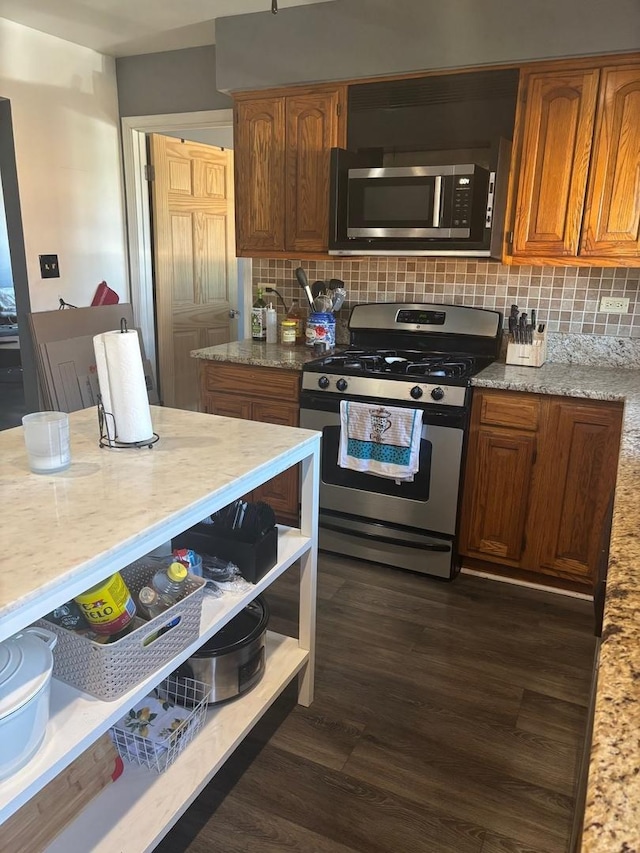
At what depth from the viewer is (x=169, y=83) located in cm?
387

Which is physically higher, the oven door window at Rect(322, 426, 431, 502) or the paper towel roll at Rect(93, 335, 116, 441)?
the paper towel roll at Rect(93, 335, 116, 441)

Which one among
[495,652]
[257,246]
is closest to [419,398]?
[495,652]

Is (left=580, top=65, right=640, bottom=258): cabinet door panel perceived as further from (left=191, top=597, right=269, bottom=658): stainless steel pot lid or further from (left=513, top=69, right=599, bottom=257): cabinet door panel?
(left=191, top=597, right=269, bottom=658): stainless steel pot lid

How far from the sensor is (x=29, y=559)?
108cm

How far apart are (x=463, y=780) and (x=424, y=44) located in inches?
113

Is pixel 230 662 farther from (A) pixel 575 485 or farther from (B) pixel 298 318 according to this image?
(B) pixel 298 318

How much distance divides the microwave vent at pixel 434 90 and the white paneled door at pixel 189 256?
67.8 inches

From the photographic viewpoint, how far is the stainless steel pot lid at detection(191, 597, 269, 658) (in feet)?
5.73

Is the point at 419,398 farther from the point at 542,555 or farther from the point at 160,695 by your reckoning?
the point at 160,695

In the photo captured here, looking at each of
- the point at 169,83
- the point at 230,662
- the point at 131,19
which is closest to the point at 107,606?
the point at 230,662

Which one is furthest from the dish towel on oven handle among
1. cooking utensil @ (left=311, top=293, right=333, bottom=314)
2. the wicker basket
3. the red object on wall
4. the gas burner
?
the red object on wall

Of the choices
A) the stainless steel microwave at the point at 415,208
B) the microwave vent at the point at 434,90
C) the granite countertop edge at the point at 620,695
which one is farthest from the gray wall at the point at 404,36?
the granite countertop edge at the point at 620,695

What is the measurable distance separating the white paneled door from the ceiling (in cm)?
65

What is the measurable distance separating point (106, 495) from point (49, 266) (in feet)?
9.39
